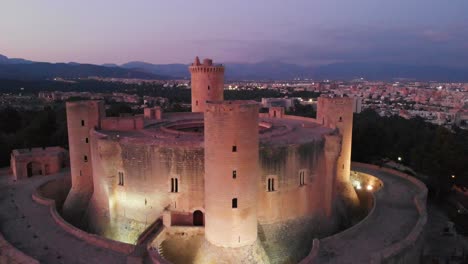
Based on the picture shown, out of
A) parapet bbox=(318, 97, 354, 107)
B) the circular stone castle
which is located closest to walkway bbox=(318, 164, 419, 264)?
the circular stone castle

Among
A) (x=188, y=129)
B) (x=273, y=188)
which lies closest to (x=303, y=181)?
(x=273, y=188)

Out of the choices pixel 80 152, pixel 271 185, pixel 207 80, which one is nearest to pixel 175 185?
pixel 271 185

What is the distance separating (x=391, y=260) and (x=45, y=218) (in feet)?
73.4

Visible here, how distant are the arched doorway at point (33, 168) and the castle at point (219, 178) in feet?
32.1

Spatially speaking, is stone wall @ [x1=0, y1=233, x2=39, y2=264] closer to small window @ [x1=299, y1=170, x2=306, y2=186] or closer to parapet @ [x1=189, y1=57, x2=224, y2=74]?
small window @ [x1=299, y1=170, x2=306, y2=186]

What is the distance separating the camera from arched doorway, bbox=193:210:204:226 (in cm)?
2398

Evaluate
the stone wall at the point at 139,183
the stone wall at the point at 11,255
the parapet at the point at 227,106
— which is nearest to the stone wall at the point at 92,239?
the stone wall at the point at 139,183

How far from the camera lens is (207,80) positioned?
40.4 metres

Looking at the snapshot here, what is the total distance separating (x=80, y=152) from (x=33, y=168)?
1114 cm

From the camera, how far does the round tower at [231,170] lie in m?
19.4

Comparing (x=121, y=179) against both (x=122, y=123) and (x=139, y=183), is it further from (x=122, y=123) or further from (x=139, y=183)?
(x=122, y=123)

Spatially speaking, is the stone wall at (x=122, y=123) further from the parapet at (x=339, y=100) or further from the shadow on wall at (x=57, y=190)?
the parapet at (x=339, y=100)

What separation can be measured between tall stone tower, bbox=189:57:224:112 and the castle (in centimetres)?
1148

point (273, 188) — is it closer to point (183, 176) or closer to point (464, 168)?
point (183, 176)
